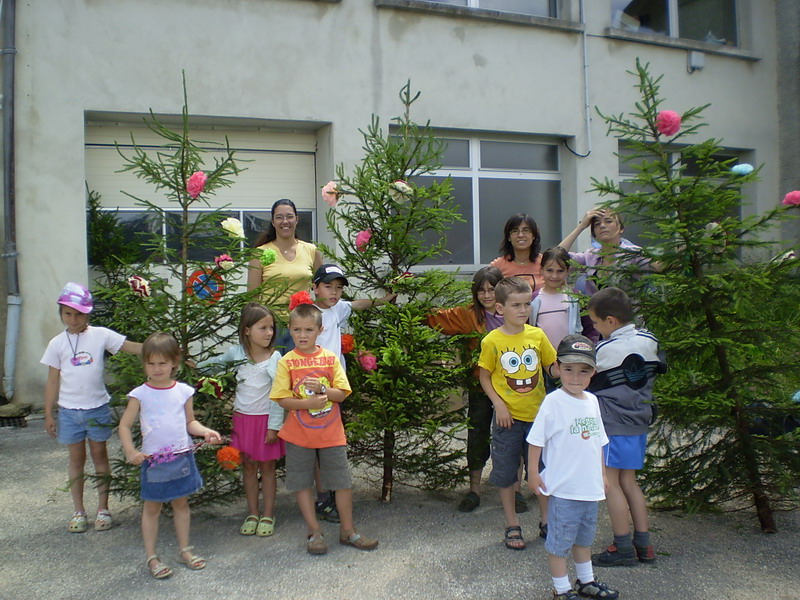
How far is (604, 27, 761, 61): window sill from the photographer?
9.60 m

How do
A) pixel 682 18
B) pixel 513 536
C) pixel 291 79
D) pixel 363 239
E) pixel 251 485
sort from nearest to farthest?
pixel 513 536 < pixel 251 485 < pixel 363 239 < pixel 291 79 < pixel 682 18

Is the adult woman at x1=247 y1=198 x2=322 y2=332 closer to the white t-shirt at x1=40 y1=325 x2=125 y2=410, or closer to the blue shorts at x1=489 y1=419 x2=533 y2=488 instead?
the white t-shirt at x1=40 y1=325 x2=125 y2=410

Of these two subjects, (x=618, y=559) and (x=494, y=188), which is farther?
(x=494, y=188)

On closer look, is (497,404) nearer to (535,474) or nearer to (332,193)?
(535,474)

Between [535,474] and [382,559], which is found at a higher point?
[535,474]

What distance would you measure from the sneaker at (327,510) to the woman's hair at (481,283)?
5.05 feet

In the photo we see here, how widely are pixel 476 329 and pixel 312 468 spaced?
1.42 metres

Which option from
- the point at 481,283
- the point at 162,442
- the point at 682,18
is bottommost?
the point at 162,442

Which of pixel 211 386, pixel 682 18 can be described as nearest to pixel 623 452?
pixel 211 386

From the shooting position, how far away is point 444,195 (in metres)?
4.78

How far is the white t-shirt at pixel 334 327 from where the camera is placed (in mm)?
4503

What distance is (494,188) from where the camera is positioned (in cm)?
937

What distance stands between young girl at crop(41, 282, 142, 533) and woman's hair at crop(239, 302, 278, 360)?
64 cm

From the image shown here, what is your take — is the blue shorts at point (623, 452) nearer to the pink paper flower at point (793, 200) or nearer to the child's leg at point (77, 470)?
the pink paper flower at point (793, 200)
